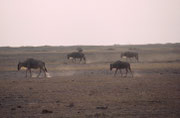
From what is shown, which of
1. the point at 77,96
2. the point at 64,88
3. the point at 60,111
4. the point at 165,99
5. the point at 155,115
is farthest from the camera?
the point at 64,88

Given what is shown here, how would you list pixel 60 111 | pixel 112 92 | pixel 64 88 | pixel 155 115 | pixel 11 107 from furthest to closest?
pixel 64 88 → pixel 112 92 → pixel 11 107 → pixel 60 111 → pixel 155 115

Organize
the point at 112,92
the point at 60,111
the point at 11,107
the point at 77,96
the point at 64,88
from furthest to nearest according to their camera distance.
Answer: the point at 64,88 → the point at 112,92 → the point at 77,96 → the point at 11,107 → the point at 60,111

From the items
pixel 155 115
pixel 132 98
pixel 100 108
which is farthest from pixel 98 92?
pixel 155 115

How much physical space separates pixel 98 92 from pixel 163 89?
3.71 metres

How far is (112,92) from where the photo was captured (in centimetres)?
2141

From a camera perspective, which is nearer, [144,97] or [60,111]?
[60,111]

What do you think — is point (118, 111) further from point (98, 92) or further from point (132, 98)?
point (98, 92)

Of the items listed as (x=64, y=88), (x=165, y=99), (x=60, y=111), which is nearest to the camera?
(x=60, y=111)

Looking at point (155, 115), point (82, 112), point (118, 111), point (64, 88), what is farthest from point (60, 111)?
point (64, 88)

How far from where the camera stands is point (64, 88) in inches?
936

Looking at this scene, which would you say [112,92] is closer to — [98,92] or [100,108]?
[98,92]

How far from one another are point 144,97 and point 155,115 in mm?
4549

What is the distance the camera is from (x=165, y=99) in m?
18.4

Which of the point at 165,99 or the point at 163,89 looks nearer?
the point at 165,99
